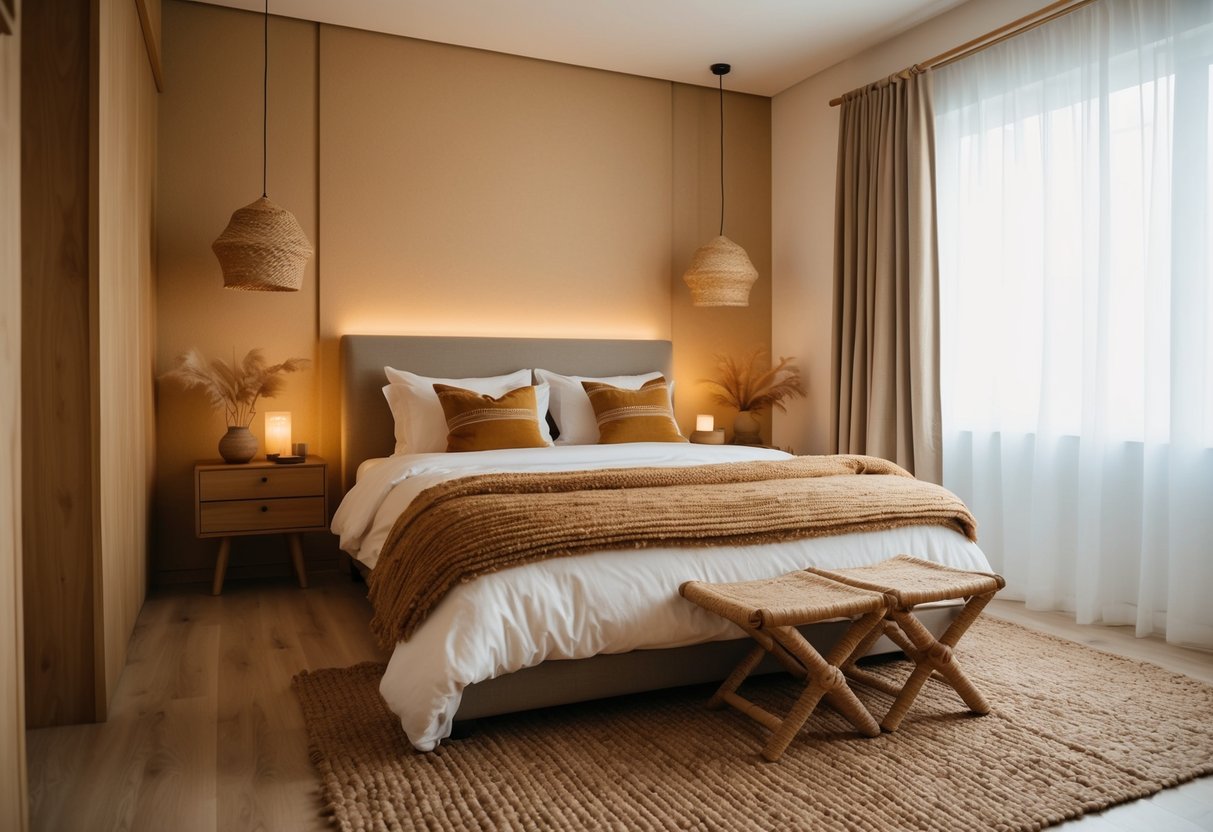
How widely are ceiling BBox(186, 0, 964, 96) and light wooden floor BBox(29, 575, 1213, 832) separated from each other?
268cm

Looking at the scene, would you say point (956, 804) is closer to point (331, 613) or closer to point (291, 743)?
point (291, 743)

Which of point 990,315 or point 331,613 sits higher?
point 990,315

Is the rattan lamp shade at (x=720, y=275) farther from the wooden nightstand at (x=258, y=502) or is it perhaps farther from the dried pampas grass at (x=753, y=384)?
the wooden nightstand at (x=258, y=502)

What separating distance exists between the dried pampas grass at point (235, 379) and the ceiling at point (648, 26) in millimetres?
1619

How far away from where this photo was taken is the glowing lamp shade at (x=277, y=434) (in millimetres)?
3971

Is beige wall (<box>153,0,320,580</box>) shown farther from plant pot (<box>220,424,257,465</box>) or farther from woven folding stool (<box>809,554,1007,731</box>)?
woven folding stool (<box>809,554,1007,731</box>)

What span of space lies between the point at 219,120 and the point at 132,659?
8.05 feet

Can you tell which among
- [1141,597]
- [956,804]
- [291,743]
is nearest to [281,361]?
[291,743]

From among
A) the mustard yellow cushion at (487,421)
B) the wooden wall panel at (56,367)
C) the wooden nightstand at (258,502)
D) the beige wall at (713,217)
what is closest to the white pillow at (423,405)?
the mustard yellow cushion at (487,421)

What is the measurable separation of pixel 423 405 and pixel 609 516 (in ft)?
6.02

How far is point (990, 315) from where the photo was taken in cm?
385

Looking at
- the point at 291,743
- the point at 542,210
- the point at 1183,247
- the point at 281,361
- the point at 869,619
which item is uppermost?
the point at 542,210

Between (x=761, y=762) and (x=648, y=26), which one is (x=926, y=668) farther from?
(x=648, y=26)

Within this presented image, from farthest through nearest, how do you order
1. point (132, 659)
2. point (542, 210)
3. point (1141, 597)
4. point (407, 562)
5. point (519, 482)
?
point (542, 210)
point (1141, 597)
point (132, 659)
point (519, 482)
point (407, 562)
